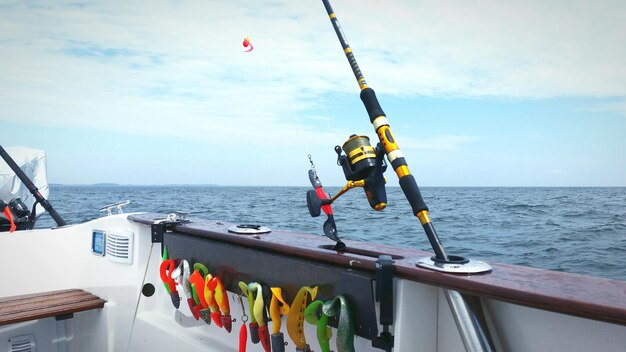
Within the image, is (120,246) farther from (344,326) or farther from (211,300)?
(344,326)

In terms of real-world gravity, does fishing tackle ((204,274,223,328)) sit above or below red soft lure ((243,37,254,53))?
below

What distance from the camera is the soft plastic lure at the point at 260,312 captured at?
206 cm

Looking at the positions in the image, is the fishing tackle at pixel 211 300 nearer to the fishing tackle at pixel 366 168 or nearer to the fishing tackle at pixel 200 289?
the fishing tackle at pixel 200 289

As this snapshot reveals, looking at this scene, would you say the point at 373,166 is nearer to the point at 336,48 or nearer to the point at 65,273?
the point at 336,48

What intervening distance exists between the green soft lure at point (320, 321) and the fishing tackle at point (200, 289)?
0.78 metres

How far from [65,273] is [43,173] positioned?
361cm

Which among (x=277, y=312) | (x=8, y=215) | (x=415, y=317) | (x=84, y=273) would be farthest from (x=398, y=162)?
(x=8, y=215)

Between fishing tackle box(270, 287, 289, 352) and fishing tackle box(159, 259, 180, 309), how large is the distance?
0.89 m

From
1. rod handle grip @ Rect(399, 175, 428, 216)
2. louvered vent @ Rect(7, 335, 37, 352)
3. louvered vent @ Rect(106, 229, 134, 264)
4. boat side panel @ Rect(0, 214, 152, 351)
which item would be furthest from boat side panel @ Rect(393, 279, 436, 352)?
louvered vent @ Rect(7, 335, 37, 352)

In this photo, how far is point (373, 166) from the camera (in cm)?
174

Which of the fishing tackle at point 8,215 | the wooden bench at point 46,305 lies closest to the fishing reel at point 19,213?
the fishing tackle at point 8,215

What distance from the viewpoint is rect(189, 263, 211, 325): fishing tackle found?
95.3 inches

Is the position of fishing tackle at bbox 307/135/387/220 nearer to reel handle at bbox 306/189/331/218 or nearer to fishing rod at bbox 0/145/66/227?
reel handle at bbox 306/189/331/218

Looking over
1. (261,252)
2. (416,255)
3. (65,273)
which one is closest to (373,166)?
(416,255)
